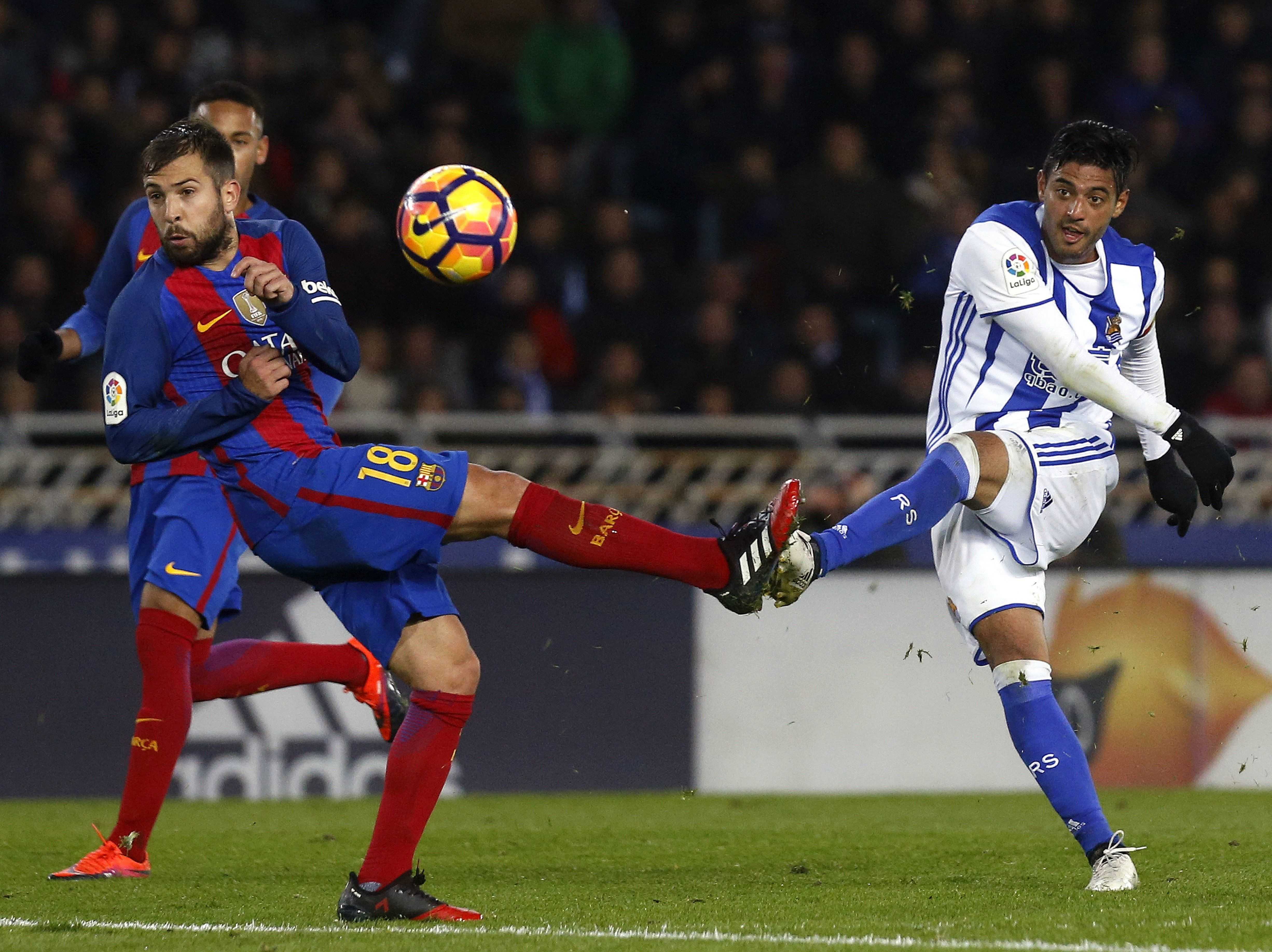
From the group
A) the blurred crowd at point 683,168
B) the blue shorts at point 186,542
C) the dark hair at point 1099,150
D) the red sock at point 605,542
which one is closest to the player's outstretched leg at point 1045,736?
the red sock at point 605,542

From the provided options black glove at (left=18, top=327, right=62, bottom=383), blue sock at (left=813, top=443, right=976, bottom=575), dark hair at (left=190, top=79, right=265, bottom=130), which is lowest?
blue sock at (left=813, top=443, right=976, bottom=575)

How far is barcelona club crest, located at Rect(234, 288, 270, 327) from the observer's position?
4.78m

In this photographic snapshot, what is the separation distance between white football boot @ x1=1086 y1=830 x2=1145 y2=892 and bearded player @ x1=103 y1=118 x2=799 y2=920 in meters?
1.15

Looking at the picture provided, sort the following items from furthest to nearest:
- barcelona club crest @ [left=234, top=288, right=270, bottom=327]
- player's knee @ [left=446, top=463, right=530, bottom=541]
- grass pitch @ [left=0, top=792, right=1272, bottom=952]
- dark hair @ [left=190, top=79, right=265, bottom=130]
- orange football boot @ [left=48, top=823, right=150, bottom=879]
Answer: dark hair @ [left=190, top=79, right=265, bottom=130], orange football boot @ [left=48, top=823, right=150, bottom=879], barcelona club crest @ [left=234, top=288, right=270, bottom=327], player's knee @ [left=446, top=463, right=530, bottom=541], grass pitch @ [left=0, top=792, right=1272, bottom=952]

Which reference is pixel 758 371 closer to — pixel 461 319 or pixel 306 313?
pixel 461 319

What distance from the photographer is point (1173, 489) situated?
538 cm

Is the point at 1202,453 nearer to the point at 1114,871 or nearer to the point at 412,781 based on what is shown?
the point at 1114,871

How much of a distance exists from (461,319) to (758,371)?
1.71 m

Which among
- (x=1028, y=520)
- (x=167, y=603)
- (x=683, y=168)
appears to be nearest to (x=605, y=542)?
(x=1028, y=520)

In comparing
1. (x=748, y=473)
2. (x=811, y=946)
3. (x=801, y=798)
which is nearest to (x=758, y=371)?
(x=748, y=473)

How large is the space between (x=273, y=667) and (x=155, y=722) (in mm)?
621

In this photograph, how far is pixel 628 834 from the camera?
21.9 ft

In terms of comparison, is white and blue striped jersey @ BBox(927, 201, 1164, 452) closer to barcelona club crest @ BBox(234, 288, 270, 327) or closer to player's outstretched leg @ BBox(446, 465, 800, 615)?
player's outstretched leg @ BBox(446, 465, 800, 615)

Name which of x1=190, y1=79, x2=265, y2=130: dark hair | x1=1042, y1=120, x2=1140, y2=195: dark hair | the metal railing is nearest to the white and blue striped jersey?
x1=1042, y1=120, x2=1140, y2=195: dark hair
